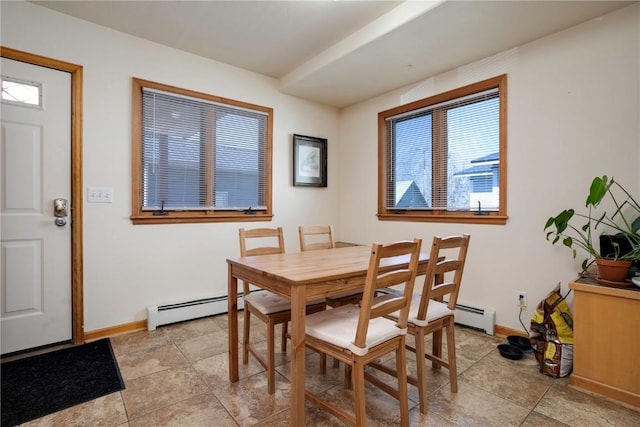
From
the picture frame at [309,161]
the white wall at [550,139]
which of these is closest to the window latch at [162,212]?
the picture frame at [309,161]

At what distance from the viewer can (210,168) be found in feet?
10.3

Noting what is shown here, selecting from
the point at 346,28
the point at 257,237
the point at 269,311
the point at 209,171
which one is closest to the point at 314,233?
the point at 257,237

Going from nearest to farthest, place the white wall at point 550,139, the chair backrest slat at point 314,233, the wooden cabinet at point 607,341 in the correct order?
the wooden cabinet at point 607,341, the white wall at point 550,139, the chair backrest slat at point 314,233

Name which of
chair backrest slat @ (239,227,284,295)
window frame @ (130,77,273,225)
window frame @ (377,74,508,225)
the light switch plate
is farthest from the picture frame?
the light switch plate

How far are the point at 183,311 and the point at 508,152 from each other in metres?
3.19

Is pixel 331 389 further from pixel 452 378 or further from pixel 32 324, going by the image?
pixel 32 324

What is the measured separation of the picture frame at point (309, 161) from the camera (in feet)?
12.3

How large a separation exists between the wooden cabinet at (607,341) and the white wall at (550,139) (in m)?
0.54

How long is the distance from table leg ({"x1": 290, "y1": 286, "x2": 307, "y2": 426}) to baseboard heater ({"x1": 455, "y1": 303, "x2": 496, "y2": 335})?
196 centimetres

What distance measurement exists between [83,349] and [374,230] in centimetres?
292

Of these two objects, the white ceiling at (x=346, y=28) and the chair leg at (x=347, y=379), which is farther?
the white ceiling at (x=346, y=28)

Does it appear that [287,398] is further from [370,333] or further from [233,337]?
[370,333]

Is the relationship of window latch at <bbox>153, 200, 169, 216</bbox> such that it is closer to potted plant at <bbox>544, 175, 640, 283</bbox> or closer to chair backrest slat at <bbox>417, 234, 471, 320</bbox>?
chair backrest slat at <bbox>417, 234, 471, 320</bbox>

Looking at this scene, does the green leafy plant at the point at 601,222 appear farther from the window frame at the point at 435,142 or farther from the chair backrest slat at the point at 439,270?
the chair backrest slat at the point at 439,270
